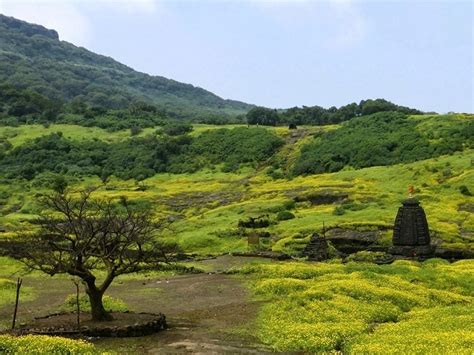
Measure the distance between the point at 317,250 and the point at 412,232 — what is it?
25.4 ft

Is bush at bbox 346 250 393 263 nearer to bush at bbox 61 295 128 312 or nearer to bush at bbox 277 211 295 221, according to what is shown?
bush at bbox 277 211 295 221

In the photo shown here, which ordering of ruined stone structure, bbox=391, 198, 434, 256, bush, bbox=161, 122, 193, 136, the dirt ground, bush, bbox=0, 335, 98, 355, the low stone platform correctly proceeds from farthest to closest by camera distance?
bush, bbox=161, 122, 193, 136
ruined stone structure, bbox=391, 198, 434, 256
the low stone platform
the dirt ground
bush, bbox=0, 335, 98, 355

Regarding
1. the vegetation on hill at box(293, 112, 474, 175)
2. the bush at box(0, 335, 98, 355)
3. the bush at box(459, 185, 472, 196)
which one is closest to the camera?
the bush at box(0, 335, 98, 355)

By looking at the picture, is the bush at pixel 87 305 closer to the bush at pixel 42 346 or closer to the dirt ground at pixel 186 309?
the dirt ground at pixel 186 309

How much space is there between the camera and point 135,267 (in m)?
26.6

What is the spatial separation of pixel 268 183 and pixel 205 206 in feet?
66.3

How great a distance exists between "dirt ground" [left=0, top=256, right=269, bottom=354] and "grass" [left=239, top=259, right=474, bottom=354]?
1.11 m

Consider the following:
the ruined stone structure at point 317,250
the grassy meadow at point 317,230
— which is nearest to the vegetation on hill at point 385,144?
the grassy meadow at point 317,230

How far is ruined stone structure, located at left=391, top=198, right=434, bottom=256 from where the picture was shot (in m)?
48.0

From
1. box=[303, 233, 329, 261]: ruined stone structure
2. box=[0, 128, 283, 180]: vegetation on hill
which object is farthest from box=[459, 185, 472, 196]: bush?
box=[0, 128, 283, 180]: vegetation on hill

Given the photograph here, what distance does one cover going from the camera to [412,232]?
48062mm

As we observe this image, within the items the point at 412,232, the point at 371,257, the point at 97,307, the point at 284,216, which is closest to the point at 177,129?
the point at 284,216

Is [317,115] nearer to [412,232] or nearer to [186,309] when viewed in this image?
[412,232]

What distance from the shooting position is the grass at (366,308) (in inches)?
808
